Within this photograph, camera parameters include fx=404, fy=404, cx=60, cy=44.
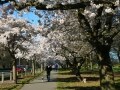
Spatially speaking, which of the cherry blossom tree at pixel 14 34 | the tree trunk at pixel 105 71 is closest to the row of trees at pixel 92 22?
the tree trunk at pixel 105 71

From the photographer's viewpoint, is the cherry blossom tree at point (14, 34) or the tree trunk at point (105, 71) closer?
the tree trunk at point (105, 71)

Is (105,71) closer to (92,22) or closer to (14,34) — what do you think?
(92,22)

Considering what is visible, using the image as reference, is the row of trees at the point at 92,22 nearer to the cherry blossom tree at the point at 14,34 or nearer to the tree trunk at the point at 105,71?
the tree trunk at the point at 105,71

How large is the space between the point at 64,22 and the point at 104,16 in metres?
4.67

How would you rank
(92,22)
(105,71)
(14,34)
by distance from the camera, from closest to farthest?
(105,71)
(92,22)
(14,34)

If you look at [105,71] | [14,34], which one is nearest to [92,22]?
[105,71]

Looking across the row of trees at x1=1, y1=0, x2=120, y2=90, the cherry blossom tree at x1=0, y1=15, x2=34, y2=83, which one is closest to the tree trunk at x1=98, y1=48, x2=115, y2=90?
the row of trees at x1=1, y1=0, x2=120, y2=90

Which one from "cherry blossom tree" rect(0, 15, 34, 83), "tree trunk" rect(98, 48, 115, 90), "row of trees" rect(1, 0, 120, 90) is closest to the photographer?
"row of trees" rect(1, 0, 120, 90)

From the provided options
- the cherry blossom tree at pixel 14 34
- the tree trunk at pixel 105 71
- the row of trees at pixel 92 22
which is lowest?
the tree trunk at pixel 105 71

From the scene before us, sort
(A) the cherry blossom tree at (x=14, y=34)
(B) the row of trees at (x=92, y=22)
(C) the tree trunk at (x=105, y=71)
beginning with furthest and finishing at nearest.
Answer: (A) the cherry blossom tree at (x=14, y=34) → (C) the tree trunk at (x=105, y=71) → (B) the row of trees at (x=92, y=22)

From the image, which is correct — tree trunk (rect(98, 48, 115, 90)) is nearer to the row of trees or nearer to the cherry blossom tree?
the row of trees

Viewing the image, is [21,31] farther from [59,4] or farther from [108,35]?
[59,4]

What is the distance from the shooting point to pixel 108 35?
66.9ft

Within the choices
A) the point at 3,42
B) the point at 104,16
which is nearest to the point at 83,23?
the point at 104,16
